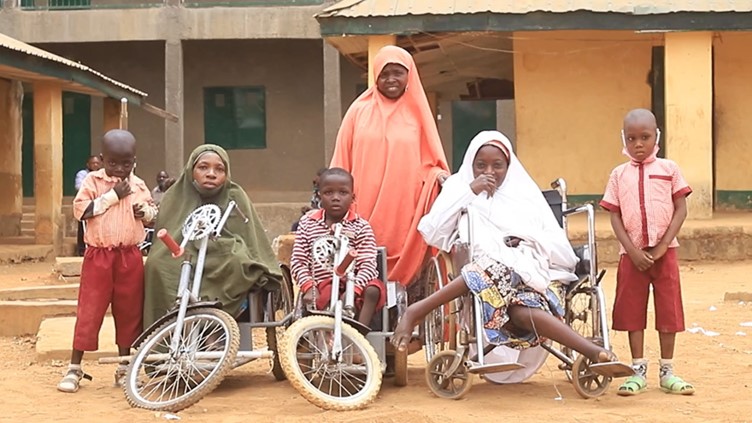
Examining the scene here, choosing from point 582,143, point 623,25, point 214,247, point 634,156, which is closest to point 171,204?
point 214,247

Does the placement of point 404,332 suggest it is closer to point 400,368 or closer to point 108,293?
point 400,368

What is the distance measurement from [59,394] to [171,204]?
1.12m

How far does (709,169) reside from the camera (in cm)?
1305

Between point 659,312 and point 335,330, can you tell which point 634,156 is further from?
point 335,330

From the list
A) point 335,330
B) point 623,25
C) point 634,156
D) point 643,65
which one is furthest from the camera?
point 643,65

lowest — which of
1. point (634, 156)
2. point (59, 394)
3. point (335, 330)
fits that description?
point (59, 394)

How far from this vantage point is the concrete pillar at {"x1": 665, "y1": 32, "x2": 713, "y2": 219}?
13.0 m

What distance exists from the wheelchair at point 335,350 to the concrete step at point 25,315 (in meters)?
3.56

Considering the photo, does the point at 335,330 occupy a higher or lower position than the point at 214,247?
lower

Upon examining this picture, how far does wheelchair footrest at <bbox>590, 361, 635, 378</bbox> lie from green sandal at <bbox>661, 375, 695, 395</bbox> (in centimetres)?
56

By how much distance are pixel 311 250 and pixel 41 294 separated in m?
4.92

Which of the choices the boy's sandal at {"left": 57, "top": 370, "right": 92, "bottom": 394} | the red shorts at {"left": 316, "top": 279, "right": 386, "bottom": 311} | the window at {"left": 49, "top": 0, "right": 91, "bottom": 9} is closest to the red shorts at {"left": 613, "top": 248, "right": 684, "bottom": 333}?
the red shorts at {"left": 316, "top": 279, "right": 386, "bottom": 311}

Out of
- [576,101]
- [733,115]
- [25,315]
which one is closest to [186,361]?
[25,315]

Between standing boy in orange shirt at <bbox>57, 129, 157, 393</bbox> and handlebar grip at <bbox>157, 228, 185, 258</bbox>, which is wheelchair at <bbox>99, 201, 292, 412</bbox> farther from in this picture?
standing boy in orange shirt at <bbox>57, 129, 157, 393</bbox>
